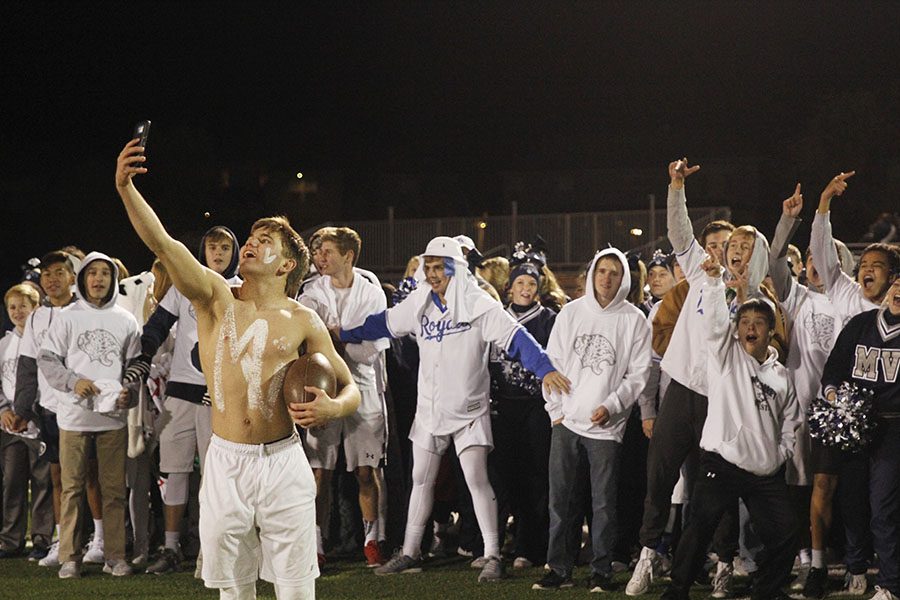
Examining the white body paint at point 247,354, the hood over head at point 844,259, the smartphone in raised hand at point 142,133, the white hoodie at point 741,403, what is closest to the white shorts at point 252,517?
the white body paint at point 247,354

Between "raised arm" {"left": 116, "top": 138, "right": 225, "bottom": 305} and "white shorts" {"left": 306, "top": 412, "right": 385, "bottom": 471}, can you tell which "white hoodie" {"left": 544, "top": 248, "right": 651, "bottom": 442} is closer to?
"white shorts" {"left": 306, "top": 412, "right": 385, "bottom": 471}

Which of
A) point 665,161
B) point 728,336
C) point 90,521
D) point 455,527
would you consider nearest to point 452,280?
point 728,336

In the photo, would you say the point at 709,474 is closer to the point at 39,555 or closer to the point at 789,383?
the point at 789,383

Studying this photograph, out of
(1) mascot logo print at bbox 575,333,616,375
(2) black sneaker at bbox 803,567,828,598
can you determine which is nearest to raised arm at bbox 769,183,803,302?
(1) mascot logo print at bbox 575,333,616,375

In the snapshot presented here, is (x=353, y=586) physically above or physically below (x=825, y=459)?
below

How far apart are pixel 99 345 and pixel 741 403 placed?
4.78 metres

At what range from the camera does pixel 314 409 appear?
203 inches

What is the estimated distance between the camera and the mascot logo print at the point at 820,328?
8461 mm

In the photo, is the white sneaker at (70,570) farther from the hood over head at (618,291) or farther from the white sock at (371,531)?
the hood over head at (618,291)

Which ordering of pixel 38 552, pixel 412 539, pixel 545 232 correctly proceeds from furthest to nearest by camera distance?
pixel 545 232, pixel 38 552, pixel 412 539

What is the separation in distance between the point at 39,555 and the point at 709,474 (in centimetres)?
570

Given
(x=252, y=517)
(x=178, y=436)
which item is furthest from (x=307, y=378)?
(x=178, y=436)

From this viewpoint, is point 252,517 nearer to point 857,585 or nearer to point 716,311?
point 716,311

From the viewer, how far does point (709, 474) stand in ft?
24.4
